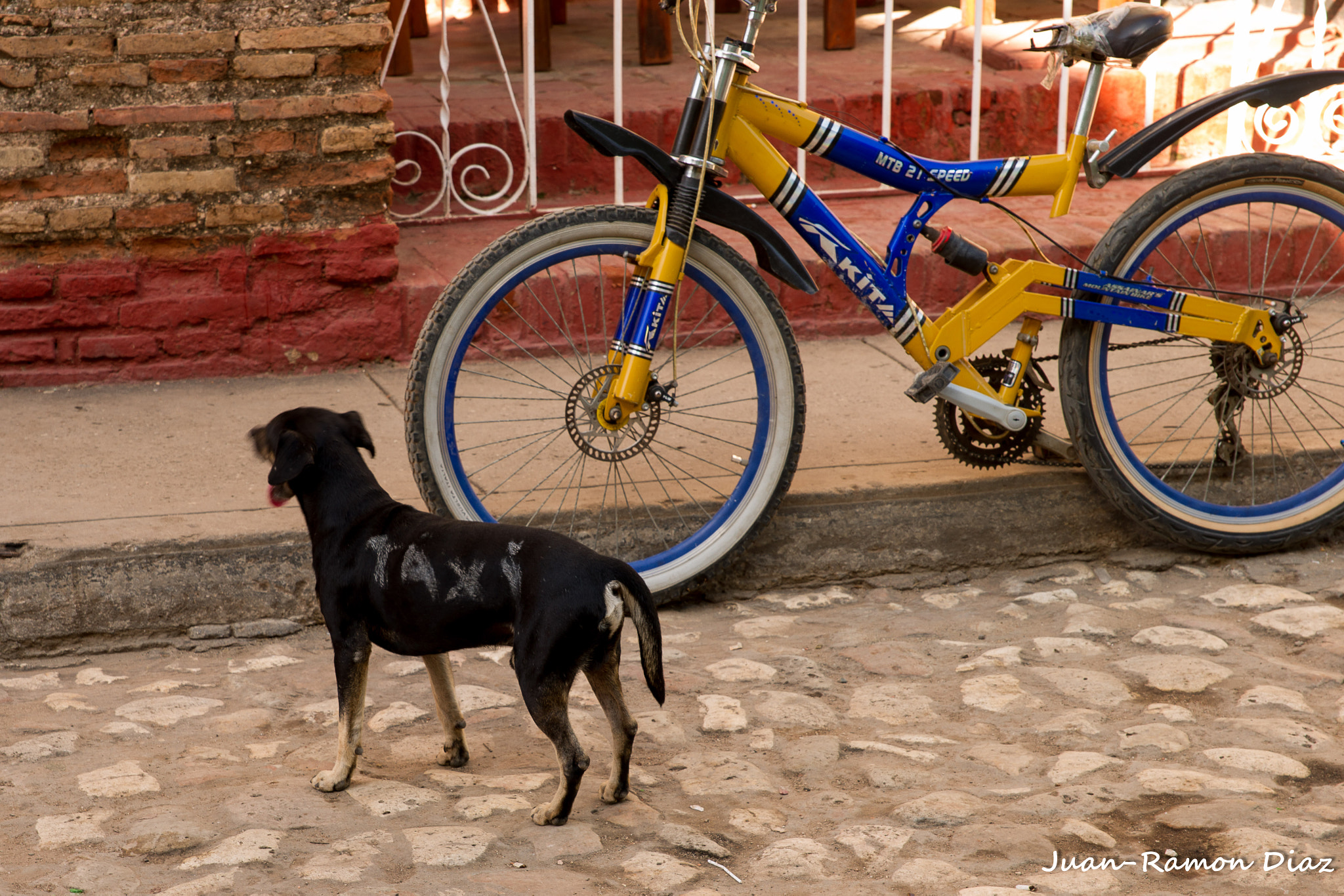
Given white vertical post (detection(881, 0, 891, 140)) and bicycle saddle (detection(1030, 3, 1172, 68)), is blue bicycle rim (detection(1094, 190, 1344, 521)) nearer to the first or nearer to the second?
bicycle saddle (detection(1030, 3, 1172, 68))

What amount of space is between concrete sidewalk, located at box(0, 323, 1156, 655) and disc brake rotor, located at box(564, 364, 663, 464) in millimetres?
549

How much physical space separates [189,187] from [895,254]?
8.04 feet

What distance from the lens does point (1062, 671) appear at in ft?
11.0

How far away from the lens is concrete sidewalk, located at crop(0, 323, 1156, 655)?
11.4ft

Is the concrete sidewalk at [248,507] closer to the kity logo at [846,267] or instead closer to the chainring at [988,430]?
the chainring at [988,430]

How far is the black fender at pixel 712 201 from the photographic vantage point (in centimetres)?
341

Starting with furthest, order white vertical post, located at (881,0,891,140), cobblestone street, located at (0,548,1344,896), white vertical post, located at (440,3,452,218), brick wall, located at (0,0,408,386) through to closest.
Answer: white vertical post, located at (881,0,891,140) < white vertical post, located at (440,3,452,218) < brick wall, located at (0,0,408,386) < cobblestone street, located at (0,548,1344,896)

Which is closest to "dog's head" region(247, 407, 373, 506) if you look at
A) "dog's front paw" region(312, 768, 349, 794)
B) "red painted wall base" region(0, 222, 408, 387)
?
"dog's front paw" region(312, 768, 349, 794)

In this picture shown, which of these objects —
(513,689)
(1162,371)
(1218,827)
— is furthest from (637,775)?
(1162,371)

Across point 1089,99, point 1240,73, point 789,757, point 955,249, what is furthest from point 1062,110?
point 789,757

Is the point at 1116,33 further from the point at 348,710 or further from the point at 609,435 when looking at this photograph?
the point at 348,710

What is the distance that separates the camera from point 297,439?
2.79 meters

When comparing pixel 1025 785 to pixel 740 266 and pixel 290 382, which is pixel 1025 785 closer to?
pixel 740 266

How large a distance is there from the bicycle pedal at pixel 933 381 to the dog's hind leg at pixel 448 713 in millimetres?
1503
